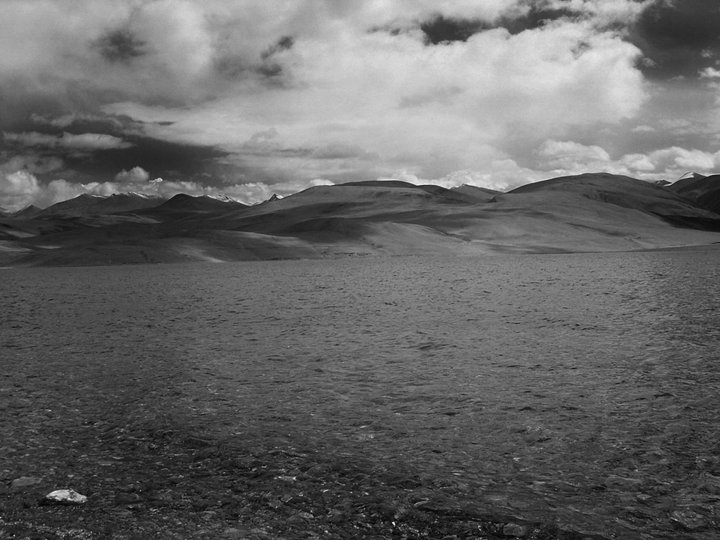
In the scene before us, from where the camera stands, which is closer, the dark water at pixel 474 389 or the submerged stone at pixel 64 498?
the submerged stone at pixel 64 498

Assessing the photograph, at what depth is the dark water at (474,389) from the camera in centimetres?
1227

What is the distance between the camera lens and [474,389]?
66.6 ft

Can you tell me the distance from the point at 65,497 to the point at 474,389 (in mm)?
12870

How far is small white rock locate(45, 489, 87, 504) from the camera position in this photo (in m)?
11.8

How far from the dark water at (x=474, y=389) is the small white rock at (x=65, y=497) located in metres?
4.58

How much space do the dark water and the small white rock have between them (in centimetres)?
458

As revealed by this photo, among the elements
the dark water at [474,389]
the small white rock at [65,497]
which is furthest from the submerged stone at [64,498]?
the dark water at [474,389]

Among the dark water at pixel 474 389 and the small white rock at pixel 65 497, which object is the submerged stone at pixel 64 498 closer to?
the small white rock at pixel 65 497

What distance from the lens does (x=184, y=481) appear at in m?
12.9

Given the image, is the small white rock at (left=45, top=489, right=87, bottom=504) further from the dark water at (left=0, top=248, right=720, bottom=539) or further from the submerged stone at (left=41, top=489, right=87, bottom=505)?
the dark water at (left=0, top=248, right=720, bottom=539)

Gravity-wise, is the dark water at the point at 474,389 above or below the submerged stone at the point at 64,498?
above

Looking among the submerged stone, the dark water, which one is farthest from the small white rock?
the dark water

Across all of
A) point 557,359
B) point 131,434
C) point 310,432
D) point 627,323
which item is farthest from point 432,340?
point 131,434

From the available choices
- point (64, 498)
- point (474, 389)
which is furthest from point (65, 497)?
point (474, 389)
